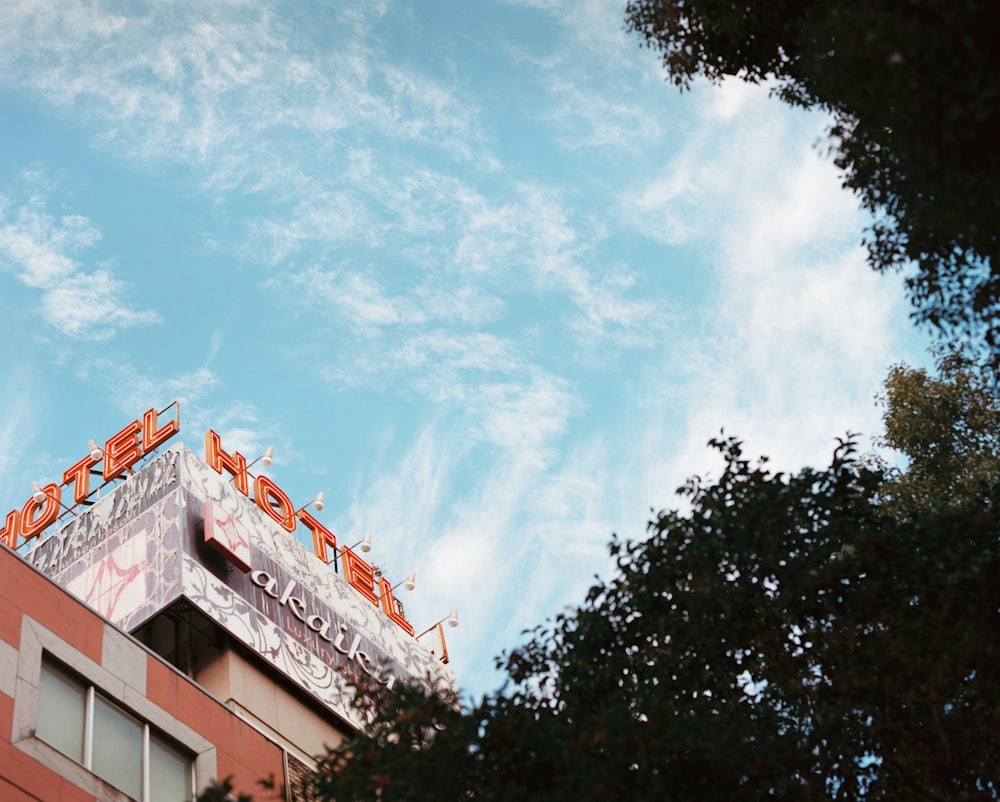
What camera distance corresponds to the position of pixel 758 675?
1466cm

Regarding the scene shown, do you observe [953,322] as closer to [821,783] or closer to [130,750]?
[821,783]

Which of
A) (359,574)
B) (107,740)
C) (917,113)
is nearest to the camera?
(917,113)

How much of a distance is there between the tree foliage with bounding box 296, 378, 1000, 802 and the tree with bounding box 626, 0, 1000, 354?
2.95 meters

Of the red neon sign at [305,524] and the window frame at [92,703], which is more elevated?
the red neon sign at [305,524]

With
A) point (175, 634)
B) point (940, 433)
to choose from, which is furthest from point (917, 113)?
point (175, 634)

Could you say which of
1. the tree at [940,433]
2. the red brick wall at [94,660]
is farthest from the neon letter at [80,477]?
the tree at [940,433]

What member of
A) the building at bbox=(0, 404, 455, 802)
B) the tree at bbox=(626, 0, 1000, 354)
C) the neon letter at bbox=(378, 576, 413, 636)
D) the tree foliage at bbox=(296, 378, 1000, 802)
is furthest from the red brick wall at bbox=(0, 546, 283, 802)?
the neon letter at bbox=(378, 576, 413, 636)

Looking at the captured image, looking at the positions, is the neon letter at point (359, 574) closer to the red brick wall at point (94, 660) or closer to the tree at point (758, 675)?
the red brick wall at point (94, 660)

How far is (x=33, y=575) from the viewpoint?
65.8 feet

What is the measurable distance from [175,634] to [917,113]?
→ 72.9ft

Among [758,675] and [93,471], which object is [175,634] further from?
[758,675]

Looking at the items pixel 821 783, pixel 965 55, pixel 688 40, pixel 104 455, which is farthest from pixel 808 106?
pixel 104 455

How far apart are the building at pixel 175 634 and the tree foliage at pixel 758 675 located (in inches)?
74.5

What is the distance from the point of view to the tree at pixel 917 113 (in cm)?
1024
